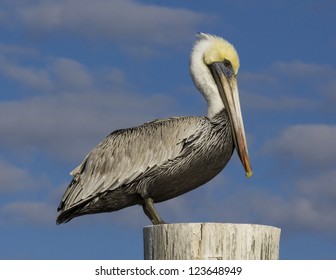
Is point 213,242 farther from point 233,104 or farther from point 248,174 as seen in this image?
point 233,104

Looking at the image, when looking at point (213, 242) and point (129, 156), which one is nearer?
point (213, 242)

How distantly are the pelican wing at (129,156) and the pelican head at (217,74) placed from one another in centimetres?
37

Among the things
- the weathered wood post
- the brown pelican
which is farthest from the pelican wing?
the weathered wood post

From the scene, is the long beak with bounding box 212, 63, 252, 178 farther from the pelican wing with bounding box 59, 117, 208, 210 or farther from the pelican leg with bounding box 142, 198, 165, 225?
the pelican leg with bounding box 142, 198, 165, 225

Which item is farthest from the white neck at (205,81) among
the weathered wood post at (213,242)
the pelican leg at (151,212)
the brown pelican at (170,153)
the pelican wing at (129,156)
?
the weathered wood post at (213,242)

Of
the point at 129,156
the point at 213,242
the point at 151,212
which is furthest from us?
the point at 129,156

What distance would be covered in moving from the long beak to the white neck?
69mm

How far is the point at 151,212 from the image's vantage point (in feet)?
31.0

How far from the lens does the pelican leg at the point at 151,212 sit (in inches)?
371

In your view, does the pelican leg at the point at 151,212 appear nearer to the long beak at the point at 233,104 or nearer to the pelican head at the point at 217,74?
the long beak at the point at 233,104

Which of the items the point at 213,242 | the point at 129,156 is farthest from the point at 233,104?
the point at 213,242

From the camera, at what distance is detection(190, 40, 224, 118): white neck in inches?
404

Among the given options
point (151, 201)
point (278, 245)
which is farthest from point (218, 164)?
point (278, 245)

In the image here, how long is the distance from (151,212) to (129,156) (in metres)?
0.97
